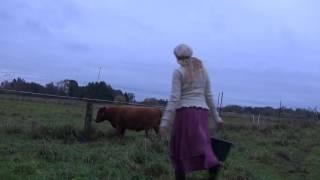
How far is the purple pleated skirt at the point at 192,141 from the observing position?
7.42 meters

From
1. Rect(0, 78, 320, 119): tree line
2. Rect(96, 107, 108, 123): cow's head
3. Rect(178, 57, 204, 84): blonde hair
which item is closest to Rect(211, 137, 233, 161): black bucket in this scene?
Rect(178, 57, 204, 84): blonde hair

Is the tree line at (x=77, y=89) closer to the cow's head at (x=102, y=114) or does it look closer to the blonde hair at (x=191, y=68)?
the cow's head at (x=102, y=114)

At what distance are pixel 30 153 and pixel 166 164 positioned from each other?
2374mm

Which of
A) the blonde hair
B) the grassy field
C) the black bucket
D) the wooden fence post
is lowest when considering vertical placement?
the grassy field

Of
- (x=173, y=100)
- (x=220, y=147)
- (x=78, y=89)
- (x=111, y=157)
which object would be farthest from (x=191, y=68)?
(x=78, y=89)

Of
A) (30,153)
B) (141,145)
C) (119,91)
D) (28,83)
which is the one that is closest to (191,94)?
(30,153)

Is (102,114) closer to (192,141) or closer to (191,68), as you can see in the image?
(191,68)

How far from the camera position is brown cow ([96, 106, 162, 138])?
60.0 feet

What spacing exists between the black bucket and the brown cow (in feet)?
34.1

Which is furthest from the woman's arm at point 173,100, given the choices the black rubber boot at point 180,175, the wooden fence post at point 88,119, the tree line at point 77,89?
the tree line at point 77,89

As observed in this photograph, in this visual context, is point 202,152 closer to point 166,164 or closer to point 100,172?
point 100,172

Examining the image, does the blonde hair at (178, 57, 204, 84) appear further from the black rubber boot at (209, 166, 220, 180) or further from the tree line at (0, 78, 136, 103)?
the tree line at (0, 78, 136, 103)

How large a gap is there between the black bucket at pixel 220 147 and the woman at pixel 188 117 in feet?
0.68

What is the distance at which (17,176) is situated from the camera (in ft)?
28.3
